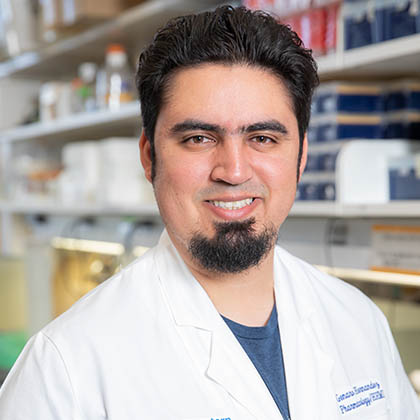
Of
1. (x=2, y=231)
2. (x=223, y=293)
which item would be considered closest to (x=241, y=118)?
(x=223, y=293)

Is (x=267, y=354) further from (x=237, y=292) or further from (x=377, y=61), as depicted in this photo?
(x=377, y=61)

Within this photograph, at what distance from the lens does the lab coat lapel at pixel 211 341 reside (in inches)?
41.9

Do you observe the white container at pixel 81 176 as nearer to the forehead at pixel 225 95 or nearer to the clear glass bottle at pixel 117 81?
the clear glass bottle at pixel 117 81

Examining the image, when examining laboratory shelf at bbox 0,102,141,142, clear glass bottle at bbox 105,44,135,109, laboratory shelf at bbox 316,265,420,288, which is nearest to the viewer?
laboratory shelf at bbox 316,265,420,288

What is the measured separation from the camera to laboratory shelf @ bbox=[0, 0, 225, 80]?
7.48 ft

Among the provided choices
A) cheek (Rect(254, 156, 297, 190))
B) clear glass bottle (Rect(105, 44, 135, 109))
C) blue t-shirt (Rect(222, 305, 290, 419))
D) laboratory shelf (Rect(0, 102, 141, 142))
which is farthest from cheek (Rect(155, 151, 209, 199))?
clear glass bottle (Rect(105, 44, 135, 109))

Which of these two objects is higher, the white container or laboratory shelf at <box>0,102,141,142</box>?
laboratory shelf at <box>0,102,141,142</box>

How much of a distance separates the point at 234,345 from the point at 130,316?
0.19 metres

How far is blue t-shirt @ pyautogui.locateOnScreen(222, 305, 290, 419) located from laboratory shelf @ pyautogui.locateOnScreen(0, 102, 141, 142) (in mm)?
1293

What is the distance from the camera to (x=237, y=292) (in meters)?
1.17

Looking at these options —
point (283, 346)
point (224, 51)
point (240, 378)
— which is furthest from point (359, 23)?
point (240, 378)

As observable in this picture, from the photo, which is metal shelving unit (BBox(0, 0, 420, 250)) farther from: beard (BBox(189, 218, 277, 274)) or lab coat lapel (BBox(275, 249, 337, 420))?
beard (BBox(189, 218, 277, 274))

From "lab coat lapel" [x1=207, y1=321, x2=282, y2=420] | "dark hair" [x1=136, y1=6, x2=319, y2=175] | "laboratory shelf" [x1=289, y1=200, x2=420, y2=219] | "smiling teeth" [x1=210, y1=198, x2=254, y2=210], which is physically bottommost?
"lab coat lapel" [x1=207, y1=321, x2=282, y2=420]

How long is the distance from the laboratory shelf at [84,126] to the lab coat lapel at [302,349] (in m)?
1.18
